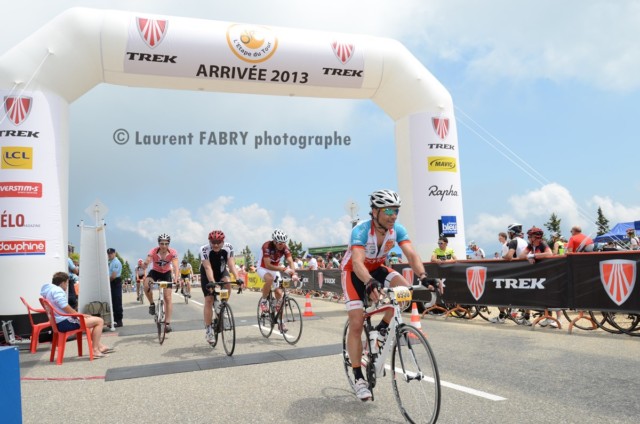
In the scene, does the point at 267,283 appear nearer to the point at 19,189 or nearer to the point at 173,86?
the point at 19,189

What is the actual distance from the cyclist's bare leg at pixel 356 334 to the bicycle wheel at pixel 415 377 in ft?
1.60

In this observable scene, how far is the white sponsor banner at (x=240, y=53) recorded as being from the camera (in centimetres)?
1259

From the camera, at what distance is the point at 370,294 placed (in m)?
4.23

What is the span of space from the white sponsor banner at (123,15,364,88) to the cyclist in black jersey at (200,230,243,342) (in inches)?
241

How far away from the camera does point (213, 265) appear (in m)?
9.06

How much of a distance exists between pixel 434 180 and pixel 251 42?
6.52 metres

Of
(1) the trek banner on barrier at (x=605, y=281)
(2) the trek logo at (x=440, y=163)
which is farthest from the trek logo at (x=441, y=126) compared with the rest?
(1) the trek banner on barrier at (x=605, y=281)

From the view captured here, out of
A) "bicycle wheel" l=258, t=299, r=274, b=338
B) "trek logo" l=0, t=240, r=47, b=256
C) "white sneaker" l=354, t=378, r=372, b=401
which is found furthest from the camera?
"trek logo" l=0, t=240, r=47, b=256

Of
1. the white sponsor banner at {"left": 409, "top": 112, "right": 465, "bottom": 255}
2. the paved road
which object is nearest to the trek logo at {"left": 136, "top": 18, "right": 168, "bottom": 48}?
the white sponsor banner at {"left": 409, "top": 112, "right": 465, "bottom": 255}

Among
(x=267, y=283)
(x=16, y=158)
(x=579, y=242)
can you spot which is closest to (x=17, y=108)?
(x=16, y=158)

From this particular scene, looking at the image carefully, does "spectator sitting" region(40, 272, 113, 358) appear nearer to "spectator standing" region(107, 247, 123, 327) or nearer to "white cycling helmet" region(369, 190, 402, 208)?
"spectator standing" region(107, 247, 123, 327)

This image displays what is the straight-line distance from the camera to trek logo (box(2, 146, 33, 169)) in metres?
10.7

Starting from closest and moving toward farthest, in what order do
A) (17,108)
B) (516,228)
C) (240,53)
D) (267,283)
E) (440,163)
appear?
(267,283), (17,108), (516,228), (240,53), (440,163)

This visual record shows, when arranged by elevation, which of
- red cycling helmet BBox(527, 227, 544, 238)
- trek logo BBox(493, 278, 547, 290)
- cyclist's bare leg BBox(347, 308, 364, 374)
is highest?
red cycling helmet BBox(527, 227, 544, 238)
